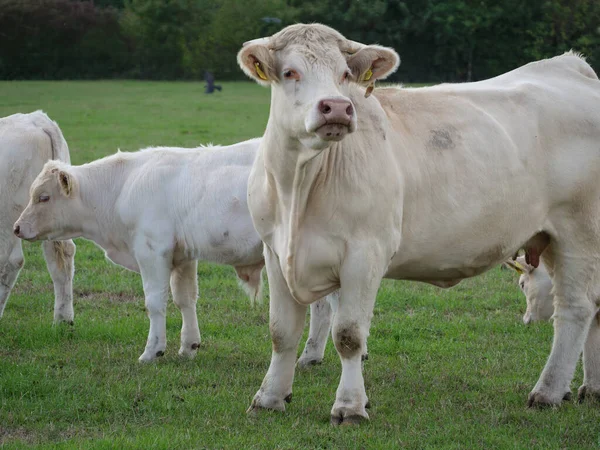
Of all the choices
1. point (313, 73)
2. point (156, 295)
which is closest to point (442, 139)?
Result: point (313, 73)

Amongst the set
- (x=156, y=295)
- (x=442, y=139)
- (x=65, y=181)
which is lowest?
(x=156, y=295)

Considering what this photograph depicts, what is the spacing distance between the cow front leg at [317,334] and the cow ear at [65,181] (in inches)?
94.9

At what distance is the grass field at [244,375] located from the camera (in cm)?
581

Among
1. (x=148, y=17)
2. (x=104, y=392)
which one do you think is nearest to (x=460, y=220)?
(x=104, y=392)

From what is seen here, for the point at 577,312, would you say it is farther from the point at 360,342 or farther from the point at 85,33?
the point at 85,33

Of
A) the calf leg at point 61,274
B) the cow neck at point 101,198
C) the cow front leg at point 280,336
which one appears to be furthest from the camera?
the calf leg at point 61,274

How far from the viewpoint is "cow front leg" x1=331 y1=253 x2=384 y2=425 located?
19.1 ft

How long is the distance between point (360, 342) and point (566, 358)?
5.08 ft

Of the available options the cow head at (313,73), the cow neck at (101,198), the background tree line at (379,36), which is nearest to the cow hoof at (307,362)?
the cow neck at (101,198)

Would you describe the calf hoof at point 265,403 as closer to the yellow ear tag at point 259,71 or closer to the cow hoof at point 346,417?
the cow hoof at point 346,417

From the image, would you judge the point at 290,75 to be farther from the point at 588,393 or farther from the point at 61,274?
the point at 61,274

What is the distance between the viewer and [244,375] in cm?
732

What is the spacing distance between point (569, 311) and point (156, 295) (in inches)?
132

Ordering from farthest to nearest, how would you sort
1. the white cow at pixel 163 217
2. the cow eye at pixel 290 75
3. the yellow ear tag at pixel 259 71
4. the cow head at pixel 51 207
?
the cow head at pixel 51 207
the white cow at pixel 163 217
the yellow ear tag at pixel 259 71
the cow eye at pixel 290 75
